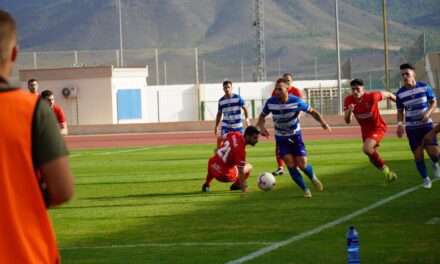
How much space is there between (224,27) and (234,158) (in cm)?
16539

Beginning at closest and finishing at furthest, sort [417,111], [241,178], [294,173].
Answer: [294,173] < [241,178] < [417,111]

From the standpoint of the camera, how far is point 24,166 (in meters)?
4.35

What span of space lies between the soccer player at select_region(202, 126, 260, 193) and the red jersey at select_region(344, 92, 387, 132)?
236 cm

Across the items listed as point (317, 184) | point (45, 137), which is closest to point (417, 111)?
point (317, 184)

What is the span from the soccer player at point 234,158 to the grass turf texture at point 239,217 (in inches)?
15.5

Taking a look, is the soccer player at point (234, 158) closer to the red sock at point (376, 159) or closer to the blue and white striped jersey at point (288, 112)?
the blue and white striped jersey at point (288, 112)

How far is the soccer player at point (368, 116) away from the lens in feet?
57.8

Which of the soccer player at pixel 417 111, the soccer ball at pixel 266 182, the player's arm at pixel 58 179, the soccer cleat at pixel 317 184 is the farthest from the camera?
the soccer ball at pixel 266 182

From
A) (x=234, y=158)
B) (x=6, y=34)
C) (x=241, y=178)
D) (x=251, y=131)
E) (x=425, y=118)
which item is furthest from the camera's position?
(x=425, y=118)

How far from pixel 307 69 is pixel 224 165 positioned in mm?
129933

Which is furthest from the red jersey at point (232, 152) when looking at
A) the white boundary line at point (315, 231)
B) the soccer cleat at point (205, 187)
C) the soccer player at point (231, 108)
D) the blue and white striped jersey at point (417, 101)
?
the soccer player at point (231, 108)

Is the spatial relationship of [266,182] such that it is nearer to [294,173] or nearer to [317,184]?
[317,184]

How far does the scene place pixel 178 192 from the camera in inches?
711

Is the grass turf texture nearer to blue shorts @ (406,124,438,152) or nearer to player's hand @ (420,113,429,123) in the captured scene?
blue shorts @ (406,124,438,152)
